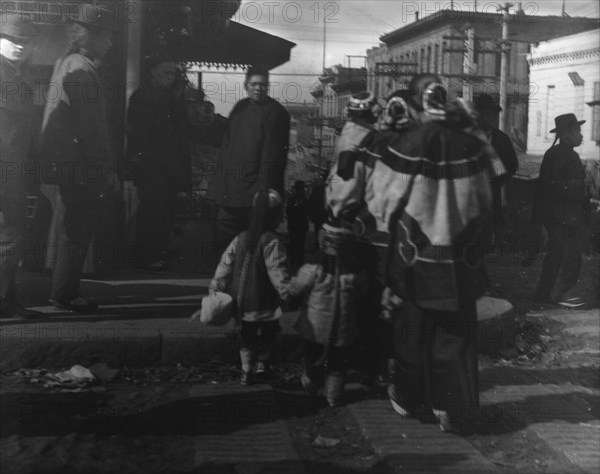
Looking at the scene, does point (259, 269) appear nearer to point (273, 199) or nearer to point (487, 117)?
point (273, 199)

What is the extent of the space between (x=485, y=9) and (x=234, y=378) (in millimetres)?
2253

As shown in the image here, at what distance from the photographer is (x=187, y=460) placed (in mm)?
4449

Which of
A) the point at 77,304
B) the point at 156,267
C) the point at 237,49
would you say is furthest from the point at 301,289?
the point at 237,49

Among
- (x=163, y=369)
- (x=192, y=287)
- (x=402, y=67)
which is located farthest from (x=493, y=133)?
(x=163, y=369)

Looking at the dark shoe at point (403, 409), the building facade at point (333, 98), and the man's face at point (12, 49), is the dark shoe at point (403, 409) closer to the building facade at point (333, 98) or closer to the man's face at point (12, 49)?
the building facade at point (333, 98)

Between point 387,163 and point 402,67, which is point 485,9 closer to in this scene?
point 402,67

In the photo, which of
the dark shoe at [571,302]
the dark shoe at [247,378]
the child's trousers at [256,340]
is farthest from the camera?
the dark shoe at [571,302]

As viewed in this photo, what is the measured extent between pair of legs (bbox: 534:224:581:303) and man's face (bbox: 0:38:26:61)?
2.70 m

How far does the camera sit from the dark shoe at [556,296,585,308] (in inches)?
202

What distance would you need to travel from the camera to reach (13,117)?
166 inches

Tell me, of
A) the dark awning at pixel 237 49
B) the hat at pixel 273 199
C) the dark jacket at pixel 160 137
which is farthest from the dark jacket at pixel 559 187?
the dark jacket at pixel 160 137

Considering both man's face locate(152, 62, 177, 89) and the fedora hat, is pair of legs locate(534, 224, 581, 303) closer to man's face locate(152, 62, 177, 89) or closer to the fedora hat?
the fedora hat

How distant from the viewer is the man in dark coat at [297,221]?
4348 mm

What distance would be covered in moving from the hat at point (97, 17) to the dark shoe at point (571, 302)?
109 inches
